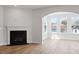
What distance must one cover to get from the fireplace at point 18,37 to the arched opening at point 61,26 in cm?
336

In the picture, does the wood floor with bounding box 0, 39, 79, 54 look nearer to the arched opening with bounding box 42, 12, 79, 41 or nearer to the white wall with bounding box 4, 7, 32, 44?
the white wall with bounding box 4, 7, 32, 44

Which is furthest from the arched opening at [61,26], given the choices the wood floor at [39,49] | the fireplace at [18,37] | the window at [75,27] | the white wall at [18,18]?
the wood floor at [39,49]

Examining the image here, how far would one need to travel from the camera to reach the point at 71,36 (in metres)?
14.6

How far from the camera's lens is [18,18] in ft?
37.3

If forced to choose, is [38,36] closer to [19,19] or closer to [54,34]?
[19,19]

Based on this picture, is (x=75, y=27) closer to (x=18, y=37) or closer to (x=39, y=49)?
(x=18, y=37)

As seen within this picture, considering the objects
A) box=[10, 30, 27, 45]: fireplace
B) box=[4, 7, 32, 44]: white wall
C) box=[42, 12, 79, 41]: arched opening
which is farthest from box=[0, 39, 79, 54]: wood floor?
box=[42, 12, 79, 41]: arched opening

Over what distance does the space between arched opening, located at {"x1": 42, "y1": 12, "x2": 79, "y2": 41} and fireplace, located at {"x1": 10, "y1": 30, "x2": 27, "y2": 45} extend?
336 cm

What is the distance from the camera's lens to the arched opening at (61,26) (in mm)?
14584

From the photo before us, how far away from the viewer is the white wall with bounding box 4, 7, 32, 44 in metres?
11.1

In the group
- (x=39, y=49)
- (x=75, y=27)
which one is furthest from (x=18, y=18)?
(x=75, y=27)
